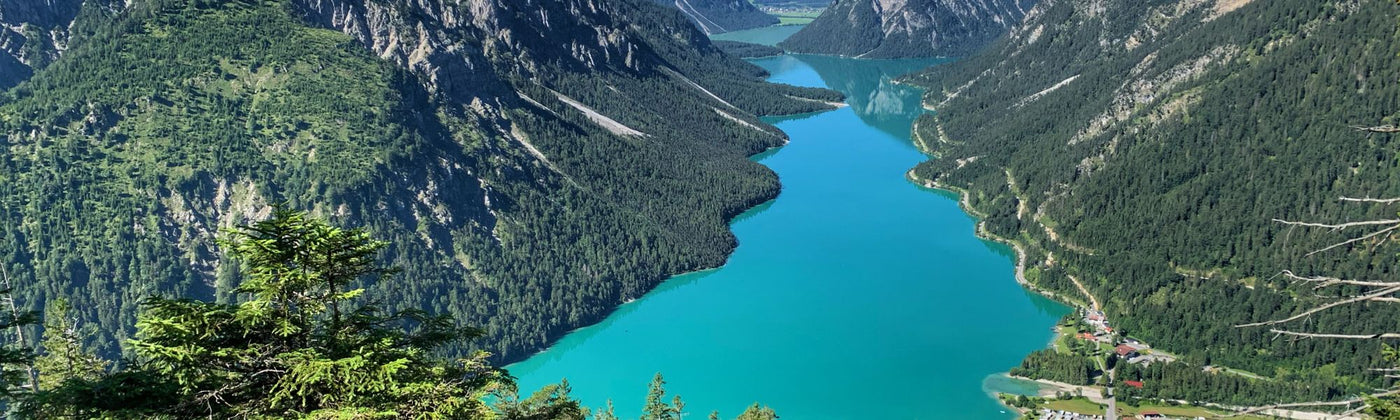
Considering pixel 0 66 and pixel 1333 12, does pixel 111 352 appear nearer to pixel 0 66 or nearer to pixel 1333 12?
pixel 0 66

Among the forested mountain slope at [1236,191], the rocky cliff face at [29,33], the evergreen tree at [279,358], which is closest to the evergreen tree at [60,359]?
the evergreen tree at [279,358]

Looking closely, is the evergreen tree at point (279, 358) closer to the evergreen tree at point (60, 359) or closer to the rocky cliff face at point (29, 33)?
the evergreen tree at point (60, 359)

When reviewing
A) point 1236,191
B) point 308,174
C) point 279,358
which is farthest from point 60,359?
point 1236,191

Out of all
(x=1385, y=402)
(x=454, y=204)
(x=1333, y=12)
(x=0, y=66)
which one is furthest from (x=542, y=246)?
(x=1385, y=402)

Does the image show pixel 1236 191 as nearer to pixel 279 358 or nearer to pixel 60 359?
pixel 60 359

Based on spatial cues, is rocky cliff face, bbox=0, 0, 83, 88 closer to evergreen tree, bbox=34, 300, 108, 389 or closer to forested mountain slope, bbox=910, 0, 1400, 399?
evergreen tree, bbox=34, 300, 108, 389

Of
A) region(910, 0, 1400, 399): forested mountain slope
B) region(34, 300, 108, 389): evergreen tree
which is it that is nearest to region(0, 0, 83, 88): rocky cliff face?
region(34, 300, 108, 389): evergreen tree
